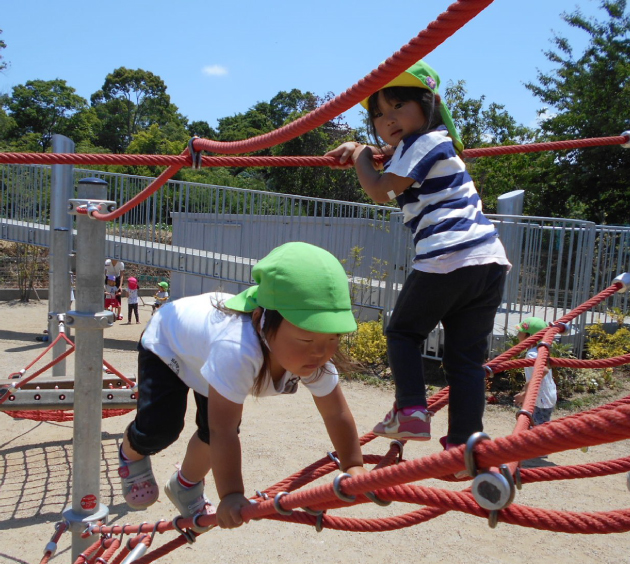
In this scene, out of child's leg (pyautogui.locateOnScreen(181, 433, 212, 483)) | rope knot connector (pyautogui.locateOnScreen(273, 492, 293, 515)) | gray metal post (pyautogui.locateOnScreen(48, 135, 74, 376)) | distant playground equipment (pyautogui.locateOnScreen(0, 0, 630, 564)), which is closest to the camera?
distant playground equipment (pyautogui.locateOnScreen(0, 0, 630, 564))

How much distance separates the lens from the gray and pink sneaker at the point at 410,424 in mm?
1788

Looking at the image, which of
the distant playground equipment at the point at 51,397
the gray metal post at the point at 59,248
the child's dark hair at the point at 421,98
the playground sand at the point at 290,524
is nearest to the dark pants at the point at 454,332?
the child's dark hair at the point at 421,98

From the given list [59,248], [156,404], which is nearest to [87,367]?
[156,404]

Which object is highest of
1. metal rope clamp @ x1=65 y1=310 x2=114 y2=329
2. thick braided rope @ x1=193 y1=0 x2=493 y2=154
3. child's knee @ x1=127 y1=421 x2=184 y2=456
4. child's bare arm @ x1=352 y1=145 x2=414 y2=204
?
thick braided rope @ x1=193 y1=0 x2=493 y2=154

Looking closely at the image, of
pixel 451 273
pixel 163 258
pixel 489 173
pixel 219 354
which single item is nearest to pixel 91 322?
pixel 219 354

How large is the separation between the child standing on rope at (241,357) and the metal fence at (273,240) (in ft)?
18.4

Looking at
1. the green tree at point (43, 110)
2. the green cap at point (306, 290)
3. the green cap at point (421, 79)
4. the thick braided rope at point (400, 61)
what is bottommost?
the green cap at point (306, 290)

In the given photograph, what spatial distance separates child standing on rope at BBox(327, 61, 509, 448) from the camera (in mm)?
1796

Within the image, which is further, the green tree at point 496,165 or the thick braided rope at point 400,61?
the green tree at point 496,165

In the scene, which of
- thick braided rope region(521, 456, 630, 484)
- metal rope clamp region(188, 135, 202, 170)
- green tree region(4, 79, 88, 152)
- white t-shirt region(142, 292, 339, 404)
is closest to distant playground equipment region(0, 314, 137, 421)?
white t-shirt region(142, 292, 339, 404)

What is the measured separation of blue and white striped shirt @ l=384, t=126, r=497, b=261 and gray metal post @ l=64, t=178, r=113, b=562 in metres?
1.33

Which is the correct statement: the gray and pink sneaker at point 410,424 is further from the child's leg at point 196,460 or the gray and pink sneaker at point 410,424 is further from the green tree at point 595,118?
the green tree at point 595,118

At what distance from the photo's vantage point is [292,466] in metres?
4.98

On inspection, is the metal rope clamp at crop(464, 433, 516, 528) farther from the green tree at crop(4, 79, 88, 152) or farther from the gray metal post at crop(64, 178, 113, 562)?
the green tree at crop(4, 79, 88, 152)
